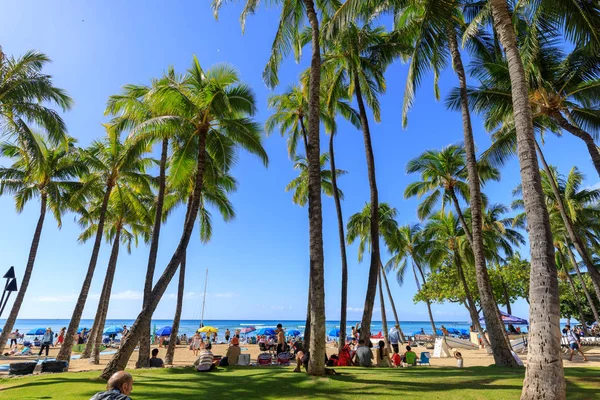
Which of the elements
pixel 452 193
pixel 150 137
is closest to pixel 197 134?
pixel 150 137

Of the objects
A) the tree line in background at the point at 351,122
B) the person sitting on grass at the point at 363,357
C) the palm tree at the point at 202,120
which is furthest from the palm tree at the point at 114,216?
the person sitting on grass at the point at 363,357

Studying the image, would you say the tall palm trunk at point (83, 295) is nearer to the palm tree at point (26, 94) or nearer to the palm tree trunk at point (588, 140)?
the palm tree at point (26, 94)

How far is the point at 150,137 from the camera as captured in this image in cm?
1466

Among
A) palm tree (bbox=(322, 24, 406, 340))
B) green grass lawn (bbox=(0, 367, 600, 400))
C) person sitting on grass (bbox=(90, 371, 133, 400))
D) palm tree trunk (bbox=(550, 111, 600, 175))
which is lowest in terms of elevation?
green grass lawn (bbox=(0, 367, 600, 400))

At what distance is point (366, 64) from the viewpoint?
1738 cm

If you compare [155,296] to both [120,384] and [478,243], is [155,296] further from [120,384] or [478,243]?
[478,243]

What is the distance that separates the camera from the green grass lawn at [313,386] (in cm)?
738

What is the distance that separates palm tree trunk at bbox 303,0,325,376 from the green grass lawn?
665 millimetres

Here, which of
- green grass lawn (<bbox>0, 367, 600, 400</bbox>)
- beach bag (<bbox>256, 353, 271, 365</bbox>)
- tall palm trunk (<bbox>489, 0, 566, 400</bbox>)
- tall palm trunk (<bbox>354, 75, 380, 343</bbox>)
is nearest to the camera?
tall palm trunk (<bbox>489, 0, 566, 400</bbox>)

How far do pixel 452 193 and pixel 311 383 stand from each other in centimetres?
1717

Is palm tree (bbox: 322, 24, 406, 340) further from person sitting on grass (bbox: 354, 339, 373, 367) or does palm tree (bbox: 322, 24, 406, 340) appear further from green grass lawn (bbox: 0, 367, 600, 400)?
green grass lawn (bbox: 0, 367, 600, 400)

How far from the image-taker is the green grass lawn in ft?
24.2

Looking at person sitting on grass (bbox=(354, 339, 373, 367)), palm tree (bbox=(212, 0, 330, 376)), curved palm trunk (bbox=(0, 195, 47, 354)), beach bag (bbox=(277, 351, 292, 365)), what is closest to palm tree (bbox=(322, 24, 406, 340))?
palm tree (bbox=(212, 0, 330, 376))

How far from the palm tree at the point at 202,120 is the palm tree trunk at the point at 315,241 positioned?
451cm
